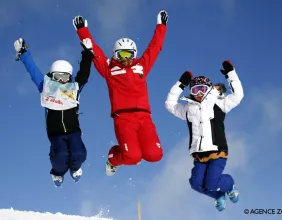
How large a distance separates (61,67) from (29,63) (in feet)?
2.14

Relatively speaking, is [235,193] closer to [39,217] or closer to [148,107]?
[148,107]

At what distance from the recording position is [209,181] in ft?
30.8

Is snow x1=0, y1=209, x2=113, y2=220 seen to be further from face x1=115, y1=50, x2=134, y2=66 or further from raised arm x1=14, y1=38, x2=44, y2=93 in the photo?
face x1=115, y1=50, x2=134, y2=66

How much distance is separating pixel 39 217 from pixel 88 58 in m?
3.48

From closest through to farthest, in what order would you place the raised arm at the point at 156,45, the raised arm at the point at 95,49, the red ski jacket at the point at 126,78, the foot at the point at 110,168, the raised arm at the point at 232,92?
the raised arm at the point at 232,92, the red ski jacket at the point at 126,78, the foot at the point at 110,168, the raised arm at the point at 95,49, the raised arm at the point at 156,45

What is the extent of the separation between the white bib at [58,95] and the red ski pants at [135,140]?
931 millimetres

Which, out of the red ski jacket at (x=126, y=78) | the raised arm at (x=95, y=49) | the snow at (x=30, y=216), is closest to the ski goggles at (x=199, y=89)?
the red ski jacket at (x=126, y=78)

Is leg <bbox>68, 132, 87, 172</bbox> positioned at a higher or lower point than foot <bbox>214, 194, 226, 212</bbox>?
higher

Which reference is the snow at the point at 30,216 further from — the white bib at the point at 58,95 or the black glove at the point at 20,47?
the black glove at the point at 20,47

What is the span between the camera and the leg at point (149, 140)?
974 cm

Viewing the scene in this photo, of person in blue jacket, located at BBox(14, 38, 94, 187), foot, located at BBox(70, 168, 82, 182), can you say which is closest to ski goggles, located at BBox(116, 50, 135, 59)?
person in blue jacket, located at BBox(14, 38, 94, 187)

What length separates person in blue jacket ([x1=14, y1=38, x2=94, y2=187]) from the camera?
32.0 ft

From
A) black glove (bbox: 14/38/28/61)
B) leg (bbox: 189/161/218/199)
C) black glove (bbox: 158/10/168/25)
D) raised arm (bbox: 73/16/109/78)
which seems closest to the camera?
leg (bbox: 189/161/218/199)

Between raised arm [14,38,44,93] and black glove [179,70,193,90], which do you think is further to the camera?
black glove [179,70,193,90]
